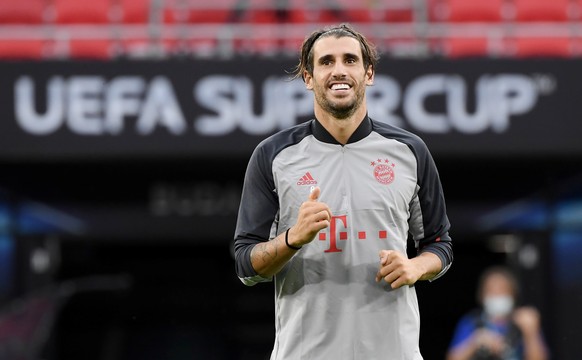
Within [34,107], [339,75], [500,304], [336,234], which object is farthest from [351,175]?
[34,107]

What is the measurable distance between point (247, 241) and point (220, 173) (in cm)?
763

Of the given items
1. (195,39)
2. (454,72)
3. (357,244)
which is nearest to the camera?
(357,244)

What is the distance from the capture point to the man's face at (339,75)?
3.75 m

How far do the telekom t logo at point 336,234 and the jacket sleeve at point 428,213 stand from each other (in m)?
0.21

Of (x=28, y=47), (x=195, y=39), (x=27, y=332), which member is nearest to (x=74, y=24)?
(x=28, y=47)

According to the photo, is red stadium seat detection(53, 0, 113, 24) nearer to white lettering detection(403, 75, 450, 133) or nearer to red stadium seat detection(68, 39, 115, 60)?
red stadium seat detection(68, 39, 115, 60)

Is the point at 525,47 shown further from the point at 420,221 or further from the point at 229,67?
the point at 420,221

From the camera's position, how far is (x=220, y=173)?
37.4 ft

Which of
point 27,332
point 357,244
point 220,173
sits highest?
point 357,244

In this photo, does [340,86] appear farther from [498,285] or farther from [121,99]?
[121,99]

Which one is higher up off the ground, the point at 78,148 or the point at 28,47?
the point at 28,47

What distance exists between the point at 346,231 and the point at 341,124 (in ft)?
1.22

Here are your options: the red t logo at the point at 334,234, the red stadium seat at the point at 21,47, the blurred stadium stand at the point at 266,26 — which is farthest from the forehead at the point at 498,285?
the red t logo at the point at 334,234

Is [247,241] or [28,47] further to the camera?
[28,47]
